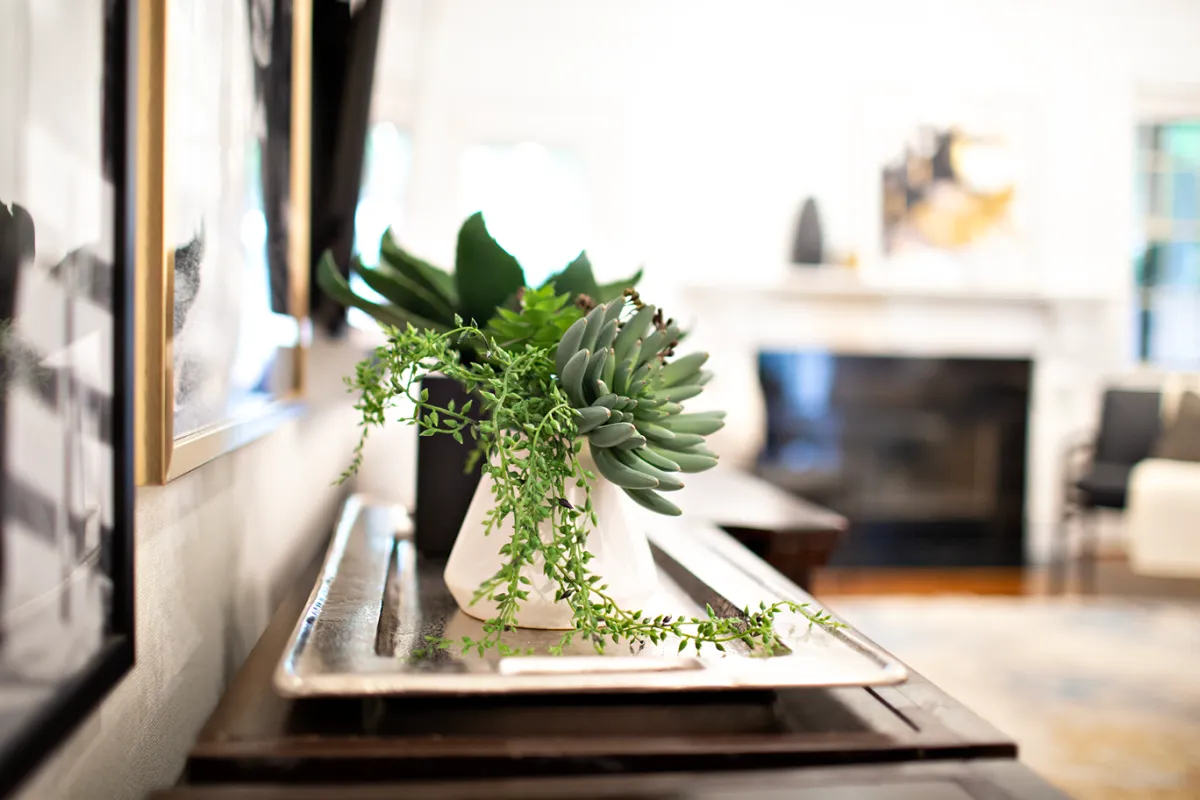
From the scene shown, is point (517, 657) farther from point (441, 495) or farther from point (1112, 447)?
point (1112, 447)

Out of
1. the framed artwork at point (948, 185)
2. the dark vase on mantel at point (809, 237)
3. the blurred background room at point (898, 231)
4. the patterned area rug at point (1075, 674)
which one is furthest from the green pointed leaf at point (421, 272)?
the framed artwork at point (948, 185)

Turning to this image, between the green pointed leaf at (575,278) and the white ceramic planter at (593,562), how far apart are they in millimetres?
188

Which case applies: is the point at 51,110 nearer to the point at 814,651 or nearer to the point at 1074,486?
the point at 814,651

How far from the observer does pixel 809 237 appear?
4.58 meters

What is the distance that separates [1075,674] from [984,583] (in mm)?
1434

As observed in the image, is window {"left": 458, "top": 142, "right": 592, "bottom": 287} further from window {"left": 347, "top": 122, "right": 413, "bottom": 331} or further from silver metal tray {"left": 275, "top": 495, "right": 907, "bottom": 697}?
silver metal tray {"left": 275, "top": 495, "right": 907, "bottom": 697}

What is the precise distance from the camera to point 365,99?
1400mm

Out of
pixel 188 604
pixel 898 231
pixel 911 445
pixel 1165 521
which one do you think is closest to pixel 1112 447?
pixel 1165 521

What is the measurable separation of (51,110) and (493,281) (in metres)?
0.43

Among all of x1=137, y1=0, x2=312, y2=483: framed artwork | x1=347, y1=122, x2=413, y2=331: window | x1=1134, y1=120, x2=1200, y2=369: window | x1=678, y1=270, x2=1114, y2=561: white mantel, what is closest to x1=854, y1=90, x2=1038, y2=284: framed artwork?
x1=678, y1=270, x2=1114, y2=561: white mantel

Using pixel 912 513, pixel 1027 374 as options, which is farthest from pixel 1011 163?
pixel 912 513

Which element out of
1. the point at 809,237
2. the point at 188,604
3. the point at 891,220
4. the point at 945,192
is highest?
the point at 945,192

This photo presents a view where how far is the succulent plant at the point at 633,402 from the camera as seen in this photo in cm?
60

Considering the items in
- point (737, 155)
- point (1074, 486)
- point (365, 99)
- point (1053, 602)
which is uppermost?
point (737, 155)
